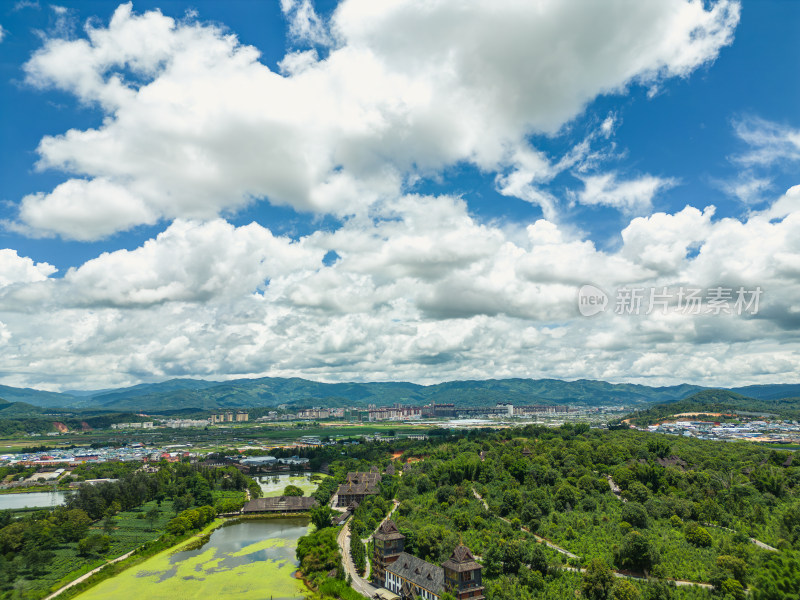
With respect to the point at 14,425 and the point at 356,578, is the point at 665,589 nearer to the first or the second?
the point at 356,578

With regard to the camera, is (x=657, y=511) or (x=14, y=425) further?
(x=14, y=425)

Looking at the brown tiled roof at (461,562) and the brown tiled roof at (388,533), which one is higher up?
the brown tiled roof at (461,562)

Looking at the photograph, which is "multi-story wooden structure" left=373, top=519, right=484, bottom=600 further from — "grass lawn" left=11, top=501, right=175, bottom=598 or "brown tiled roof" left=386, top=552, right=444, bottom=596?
"grass lawn" left=11, top=501, right=175, bottom=598

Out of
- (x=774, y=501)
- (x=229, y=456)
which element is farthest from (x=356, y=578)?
(x=229, y=456)

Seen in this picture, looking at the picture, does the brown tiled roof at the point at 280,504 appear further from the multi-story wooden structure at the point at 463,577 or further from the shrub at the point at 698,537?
the shrub at the point at 698,537

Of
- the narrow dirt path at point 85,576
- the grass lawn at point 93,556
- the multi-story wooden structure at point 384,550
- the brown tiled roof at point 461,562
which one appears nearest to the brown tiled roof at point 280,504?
the grass lawn at point 93,556
